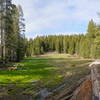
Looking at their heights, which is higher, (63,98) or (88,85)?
(88,85)

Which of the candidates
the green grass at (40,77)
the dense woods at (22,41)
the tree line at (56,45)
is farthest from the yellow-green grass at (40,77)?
the tree line at (56,45)

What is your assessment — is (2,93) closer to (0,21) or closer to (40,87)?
(40,87)

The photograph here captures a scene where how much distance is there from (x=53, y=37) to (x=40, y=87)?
118813 millimetres

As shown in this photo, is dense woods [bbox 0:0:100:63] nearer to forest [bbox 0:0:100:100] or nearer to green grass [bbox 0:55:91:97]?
forest [bbox 0:0:100:100]

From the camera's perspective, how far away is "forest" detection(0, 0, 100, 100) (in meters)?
12.7

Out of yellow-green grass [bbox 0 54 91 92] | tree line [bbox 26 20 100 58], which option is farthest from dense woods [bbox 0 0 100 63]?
yellow-green grass [bbox 0 54 91 92]

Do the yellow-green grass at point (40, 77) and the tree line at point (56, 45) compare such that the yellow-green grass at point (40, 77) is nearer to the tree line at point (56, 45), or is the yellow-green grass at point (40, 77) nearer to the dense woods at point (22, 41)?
the dense woods at point (22, 41)

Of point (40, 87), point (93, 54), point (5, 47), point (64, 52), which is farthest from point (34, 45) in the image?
point (40, 87)

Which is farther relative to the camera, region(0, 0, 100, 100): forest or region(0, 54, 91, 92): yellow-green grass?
region(0, 54, 91, 92): yellow-green grass

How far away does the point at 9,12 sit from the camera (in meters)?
32.4

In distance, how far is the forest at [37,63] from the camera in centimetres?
1267

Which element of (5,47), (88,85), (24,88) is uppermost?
(5,47)

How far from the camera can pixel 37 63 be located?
137 feet

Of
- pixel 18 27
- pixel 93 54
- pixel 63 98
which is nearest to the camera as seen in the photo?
pixel 63 98
